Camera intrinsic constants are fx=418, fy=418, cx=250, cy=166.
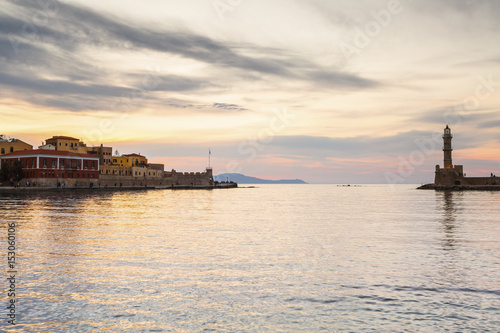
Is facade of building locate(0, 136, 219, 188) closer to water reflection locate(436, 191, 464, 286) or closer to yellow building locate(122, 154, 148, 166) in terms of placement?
yellow building locate(122, 154, 148, 166)

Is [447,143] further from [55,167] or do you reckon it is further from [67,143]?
[67,143]

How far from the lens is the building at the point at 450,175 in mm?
142500

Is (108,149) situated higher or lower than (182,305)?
higher

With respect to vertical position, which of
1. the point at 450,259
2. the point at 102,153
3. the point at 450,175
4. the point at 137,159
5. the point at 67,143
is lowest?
the point at 450,259

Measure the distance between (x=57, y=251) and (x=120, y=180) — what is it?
12164cm

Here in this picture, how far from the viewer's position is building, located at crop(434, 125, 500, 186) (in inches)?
5610

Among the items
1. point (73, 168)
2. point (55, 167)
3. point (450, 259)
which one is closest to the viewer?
point (450, 259)

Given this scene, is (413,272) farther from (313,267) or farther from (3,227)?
(3,227)

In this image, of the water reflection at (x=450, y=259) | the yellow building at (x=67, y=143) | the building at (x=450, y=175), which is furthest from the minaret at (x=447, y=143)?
the water reflection at (x=450, y=259)

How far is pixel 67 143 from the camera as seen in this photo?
132 m

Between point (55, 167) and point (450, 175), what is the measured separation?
128812 millimetres

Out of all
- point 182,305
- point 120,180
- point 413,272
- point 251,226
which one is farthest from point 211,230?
point 120,180

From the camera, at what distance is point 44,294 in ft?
41.2

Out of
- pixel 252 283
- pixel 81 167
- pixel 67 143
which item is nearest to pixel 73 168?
pixel 81 167
